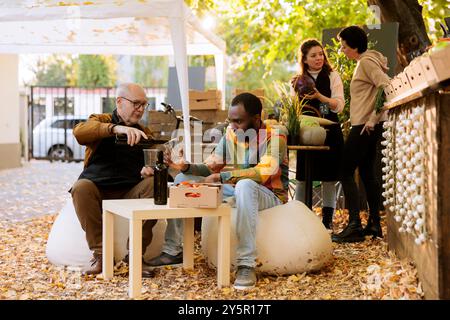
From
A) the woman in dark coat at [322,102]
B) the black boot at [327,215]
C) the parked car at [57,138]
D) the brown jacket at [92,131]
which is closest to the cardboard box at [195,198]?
the brown jacket at [92,131]

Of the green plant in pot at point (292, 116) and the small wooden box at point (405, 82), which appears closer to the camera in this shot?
the small wooden box at point (405, 82)

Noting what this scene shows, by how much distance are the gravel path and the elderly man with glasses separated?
367cm

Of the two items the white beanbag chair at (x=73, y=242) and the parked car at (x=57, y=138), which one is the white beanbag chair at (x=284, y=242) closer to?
the white beanbag chair at (x=73, y=242)

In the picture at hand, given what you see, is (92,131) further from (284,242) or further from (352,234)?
(352,234)

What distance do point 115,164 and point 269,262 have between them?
127 cm

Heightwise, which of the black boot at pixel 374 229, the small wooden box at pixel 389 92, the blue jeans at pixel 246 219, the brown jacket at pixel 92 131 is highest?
the small wooden box at pixel 389 92

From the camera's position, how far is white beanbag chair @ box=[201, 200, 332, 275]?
497 cm

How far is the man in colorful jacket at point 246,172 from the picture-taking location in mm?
4754

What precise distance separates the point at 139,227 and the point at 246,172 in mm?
875

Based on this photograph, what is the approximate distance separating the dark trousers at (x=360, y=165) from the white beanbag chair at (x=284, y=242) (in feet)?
4.28

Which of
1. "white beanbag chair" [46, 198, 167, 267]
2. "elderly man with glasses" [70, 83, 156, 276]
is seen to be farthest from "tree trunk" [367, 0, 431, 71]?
"white beanbag chair" [46, 198, 167, 267]

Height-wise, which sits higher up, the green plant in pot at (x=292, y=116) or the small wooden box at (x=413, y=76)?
the small wooden box at (x=413, y=76)

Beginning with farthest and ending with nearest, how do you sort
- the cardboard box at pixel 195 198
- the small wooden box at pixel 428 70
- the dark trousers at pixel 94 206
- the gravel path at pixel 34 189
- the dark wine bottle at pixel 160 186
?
the gravel path at pixel 34 189 < the dark trousers at pixel 94 206 < the dark wine bottle at pixel 160 186 < the cardboard box at pixel 195 198 < the small wooden box at pixel 428 70

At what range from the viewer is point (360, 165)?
253 inches
